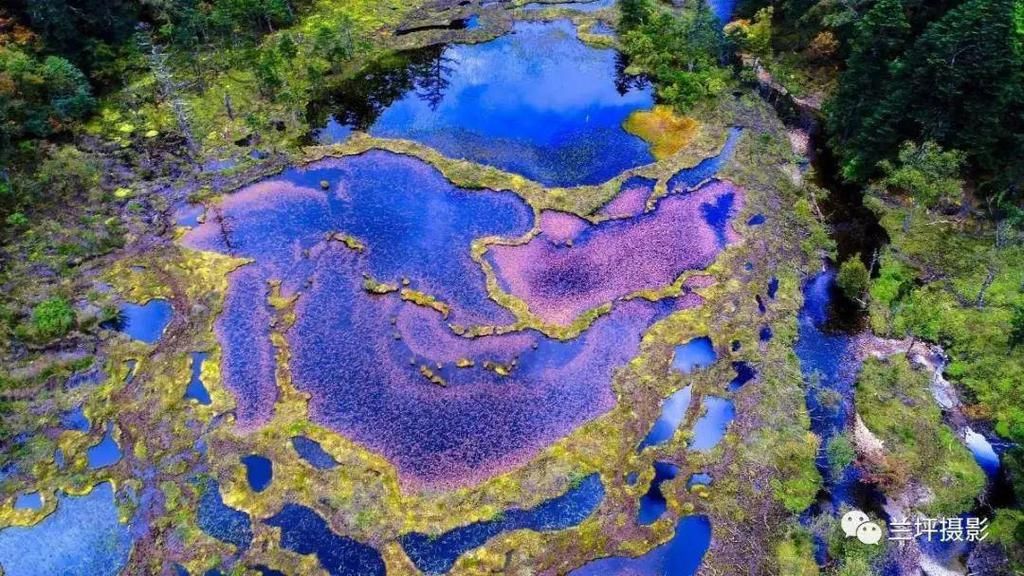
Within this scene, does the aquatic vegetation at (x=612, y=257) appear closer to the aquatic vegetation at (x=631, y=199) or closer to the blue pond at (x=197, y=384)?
the aquatic vegetation at (x=631, y=199)

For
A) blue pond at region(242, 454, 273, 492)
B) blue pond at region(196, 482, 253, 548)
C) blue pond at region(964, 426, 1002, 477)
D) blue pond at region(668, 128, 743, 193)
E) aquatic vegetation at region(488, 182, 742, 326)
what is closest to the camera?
blue pond at region(196, 482, 253, 548)

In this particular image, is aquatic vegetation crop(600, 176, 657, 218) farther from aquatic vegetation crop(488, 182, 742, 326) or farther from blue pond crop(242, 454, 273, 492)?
blue pond crop(242, 454, 273, 492)

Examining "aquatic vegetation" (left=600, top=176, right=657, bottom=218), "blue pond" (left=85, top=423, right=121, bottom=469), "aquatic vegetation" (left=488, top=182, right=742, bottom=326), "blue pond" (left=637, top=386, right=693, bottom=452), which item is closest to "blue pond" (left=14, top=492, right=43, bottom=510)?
"blue pond" (left=85, top=423, right=121, bottom=469)

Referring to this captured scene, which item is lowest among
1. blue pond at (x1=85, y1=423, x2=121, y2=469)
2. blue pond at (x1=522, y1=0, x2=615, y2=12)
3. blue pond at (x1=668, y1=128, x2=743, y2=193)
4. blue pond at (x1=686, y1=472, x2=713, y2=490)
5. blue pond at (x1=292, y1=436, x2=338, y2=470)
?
blue pond at (x1=85, y1=423, x2=121, y2=469)

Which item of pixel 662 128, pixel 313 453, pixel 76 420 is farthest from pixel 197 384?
pixel 662 128

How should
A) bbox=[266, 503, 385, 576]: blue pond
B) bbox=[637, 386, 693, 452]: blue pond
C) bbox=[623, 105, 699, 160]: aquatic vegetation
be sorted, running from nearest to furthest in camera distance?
1. bbox=[266, 503, 385, 576]: blue pond
2. bbox=[637, 386, 693, 452]: blue pond
3. bbox=[623, 105, 699, 160]: aquatic vegetation

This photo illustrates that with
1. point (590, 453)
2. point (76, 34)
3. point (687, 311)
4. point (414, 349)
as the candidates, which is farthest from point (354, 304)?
point (76, 34)

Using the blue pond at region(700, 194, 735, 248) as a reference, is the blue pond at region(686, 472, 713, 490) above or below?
below

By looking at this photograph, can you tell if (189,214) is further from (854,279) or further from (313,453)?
(854,279)
